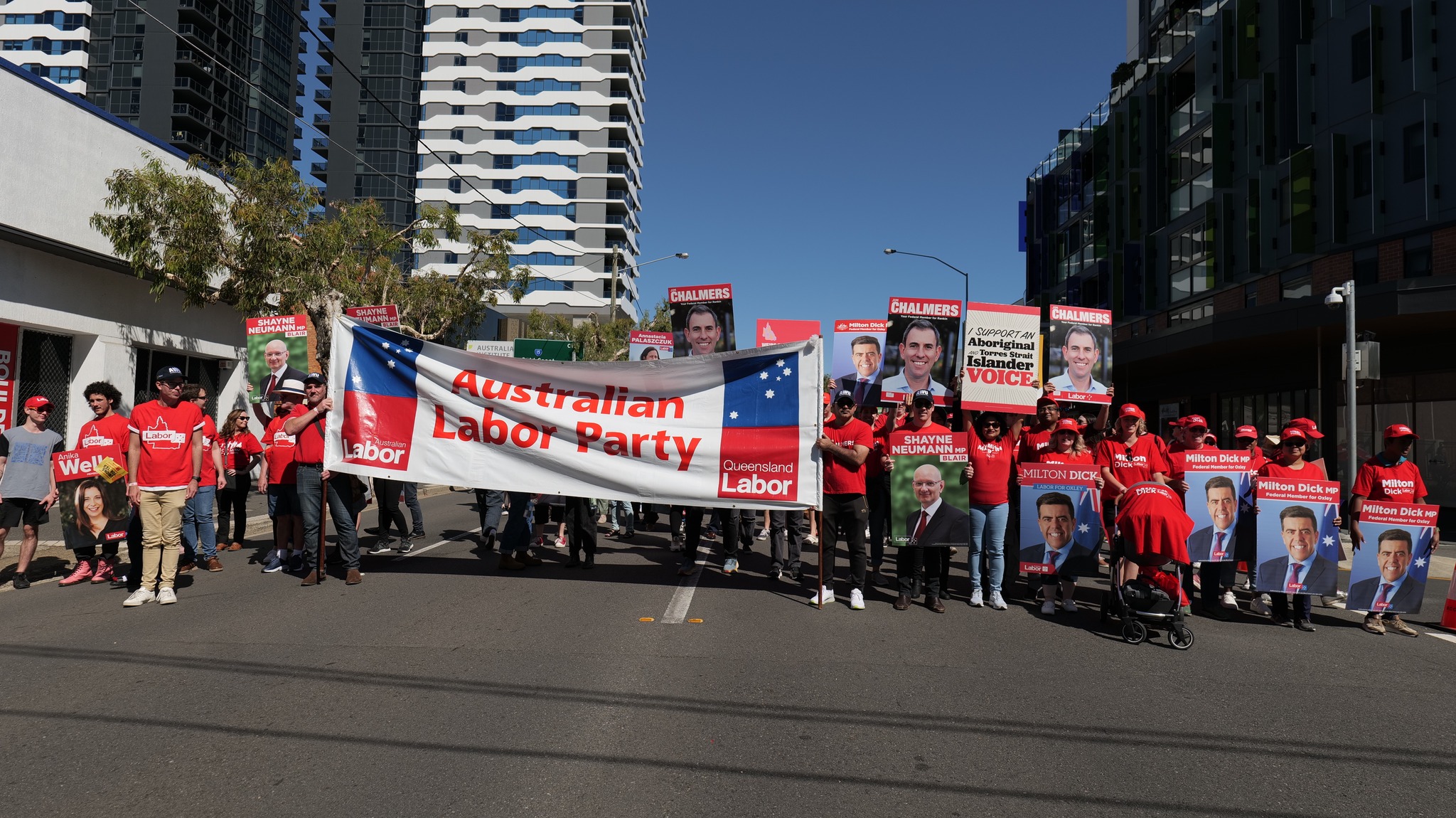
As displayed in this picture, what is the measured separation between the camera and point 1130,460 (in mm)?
8414

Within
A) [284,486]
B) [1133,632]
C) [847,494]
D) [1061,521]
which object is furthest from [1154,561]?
[284,486]

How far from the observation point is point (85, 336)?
17.3 metres

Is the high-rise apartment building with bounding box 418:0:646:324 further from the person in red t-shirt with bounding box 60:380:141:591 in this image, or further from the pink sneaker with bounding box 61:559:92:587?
the person in red t-shirt with bounding box 60:380:141:591

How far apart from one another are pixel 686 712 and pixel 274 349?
11942mm

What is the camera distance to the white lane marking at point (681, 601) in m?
7.42

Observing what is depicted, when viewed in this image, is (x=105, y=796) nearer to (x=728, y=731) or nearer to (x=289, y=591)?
(x=728, y=731)

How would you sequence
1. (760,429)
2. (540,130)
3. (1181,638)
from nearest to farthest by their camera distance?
(1181,638), (760,429), (540,130)

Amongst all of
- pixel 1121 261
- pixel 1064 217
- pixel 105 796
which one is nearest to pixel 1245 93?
pixel 1121 261

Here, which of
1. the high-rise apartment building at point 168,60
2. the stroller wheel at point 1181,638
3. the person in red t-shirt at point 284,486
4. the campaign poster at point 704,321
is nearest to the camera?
the stroller wheel at point 1181,638

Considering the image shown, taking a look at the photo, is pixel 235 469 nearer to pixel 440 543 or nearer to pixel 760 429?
pixel 440 543

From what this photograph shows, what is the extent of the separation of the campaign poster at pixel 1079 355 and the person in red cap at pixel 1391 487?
176 inches

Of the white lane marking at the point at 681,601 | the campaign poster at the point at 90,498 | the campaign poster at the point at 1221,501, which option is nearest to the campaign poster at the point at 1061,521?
the campaign poster at the point at 1221,501

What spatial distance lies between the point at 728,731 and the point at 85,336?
17644 millimetres

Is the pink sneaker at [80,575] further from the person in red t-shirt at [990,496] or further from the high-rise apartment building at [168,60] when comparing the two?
the high-rise apartment building at [168,60]
